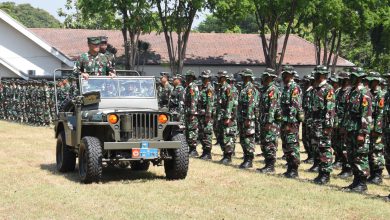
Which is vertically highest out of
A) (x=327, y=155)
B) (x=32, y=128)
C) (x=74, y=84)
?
(x=74, y=84)

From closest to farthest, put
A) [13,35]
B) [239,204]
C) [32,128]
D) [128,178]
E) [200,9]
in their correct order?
[239,204]
[128,178]
[32,128]
[200,9]
[13,35]

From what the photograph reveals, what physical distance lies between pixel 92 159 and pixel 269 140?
3521 millimetres

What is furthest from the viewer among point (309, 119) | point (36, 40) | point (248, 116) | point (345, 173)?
point (36, 40)

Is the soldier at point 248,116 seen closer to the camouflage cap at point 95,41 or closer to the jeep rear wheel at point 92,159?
the camouflage cap at point 95,41

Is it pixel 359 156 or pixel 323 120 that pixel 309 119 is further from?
pixel 359 156

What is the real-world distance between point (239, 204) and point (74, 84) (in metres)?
4.91

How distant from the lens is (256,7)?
31203 mm

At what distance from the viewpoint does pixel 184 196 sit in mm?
10695

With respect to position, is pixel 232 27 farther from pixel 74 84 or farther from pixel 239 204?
pixel 239 204

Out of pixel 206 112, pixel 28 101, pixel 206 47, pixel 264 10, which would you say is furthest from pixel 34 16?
pixel 206 112

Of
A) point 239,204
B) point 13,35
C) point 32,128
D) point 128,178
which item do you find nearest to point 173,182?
point 128,178

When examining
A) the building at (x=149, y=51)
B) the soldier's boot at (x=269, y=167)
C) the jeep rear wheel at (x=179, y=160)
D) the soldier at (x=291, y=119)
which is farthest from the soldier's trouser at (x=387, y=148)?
the building at (x=149, y=51)

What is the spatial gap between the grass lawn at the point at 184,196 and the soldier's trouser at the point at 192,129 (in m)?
2.25

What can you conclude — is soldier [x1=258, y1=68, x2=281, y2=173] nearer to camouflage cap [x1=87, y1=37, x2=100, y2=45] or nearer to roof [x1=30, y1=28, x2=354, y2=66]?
camouflage cap [x1=87, y1=37, x2=100, y2=45]
